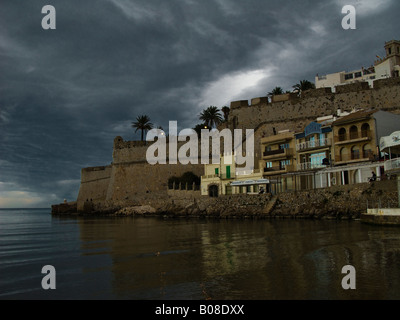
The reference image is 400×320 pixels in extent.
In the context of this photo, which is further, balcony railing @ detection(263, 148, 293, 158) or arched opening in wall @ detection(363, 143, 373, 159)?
balcony railing @ detection(263, 148, 293, 158)

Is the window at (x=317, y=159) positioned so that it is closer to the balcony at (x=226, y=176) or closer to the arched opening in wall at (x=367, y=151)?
the arched opening in wall at (x=367, y=151)

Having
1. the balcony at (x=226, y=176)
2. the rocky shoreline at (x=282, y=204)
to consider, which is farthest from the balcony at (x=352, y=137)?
the balcony at (x=226, y=176)

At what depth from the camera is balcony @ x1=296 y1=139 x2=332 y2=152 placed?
1376 inches

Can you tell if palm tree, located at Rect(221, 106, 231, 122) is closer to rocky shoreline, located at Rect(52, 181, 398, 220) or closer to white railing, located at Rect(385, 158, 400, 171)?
rocky shoreline, located at Rect(52, 181, 398, 220)

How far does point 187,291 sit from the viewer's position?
316 inches

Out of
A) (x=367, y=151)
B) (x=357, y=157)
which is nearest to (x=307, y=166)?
(x=357, y=157)

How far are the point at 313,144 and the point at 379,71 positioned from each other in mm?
32031

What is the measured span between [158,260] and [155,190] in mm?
44815

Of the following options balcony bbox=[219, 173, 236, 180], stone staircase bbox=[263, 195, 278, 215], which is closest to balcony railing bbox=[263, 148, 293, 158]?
balcony bbox=[219, 173, 236, 180]

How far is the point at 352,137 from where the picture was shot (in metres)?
33.6

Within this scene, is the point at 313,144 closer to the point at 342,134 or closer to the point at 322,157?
the point at 322,157

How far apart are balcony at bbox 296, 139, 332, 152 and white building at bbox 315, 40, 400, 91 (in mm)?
→ 21291
